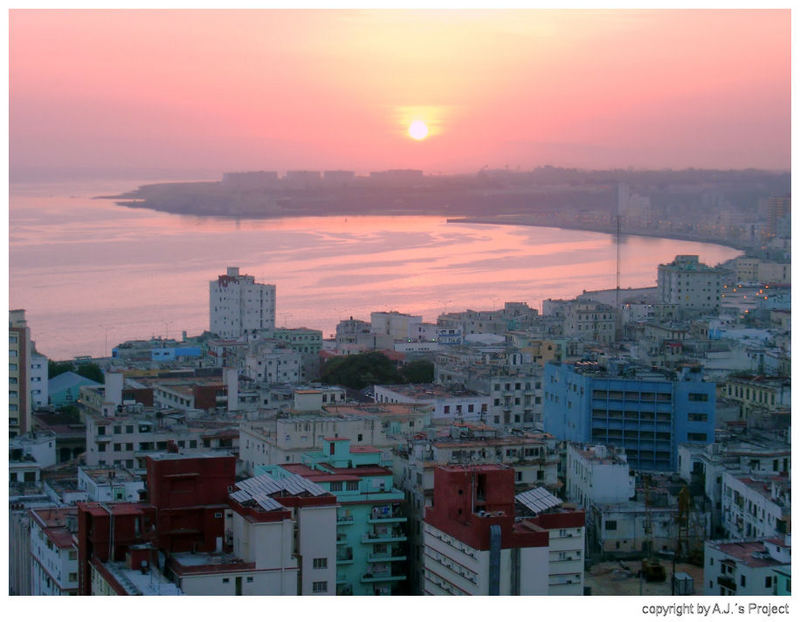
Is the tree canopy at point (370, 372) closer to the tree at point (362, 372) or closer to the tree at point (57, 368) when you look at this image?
the tree at point (362, 372)

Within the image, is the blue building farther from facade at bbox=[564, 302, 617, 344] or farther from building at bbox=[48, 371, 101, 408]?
facade at bbox=[564, 302, 617, 344]

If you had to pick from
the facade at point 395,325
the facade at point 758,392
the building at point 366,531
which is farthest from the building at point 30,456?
the facade at point 395,325

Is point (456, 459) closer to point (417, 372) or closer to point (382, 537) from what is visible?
point (382, 537)

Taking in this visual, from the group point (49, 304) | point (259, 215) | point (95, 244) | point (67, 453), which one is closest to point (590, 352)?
point (67, 453)

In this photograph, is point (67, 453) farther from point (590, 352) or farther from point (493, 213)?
point (493, 213)

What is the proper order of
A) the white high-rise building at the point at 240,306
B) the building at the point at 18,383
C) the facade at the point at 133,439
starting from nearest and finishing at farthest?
the facade at the point at 133,439 → the building at the point at 18,383 → the white high-rise building at the point at 240,306

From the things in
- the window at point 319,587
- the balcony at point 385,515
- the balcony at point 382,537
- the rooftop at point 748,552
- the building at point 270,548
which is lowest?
the balcony at point 382,537

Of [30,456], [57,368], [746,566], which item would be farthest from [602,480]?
[57,368]
